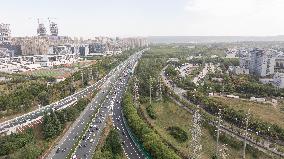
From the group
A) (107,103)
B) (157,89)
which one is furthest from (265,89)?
(107,103)

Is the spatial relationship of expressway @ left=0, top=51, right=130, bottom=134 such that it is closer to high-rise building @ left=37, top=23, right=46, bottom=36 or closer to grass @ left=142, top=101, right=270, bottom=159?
grass @ left=142, top=101, right=270, bottom=159

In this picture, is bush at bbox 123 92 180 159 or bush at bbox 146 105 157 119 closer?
bush at bbox 123 92 180 159

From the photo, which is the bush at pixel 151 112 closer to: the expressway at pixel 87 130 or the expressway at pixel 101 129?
the expressway at pixel 101 129

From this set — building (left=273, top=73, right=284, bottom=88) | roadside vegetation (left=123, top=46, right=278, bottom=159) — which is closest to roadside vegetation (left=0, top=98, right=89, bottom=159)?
roadside vegetation (left=123, top=46, right=278, bottom=159)

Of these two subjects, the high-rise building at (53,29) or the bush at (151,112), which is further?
the high-rise building at (53,29)

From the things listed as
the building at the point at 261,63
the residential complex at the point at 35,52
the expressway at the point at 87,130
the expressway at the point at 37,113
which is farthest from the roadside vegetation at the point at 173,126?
the residential complex at the point at 35,52

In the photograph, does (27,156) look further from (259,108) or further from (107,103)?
(259,108)
